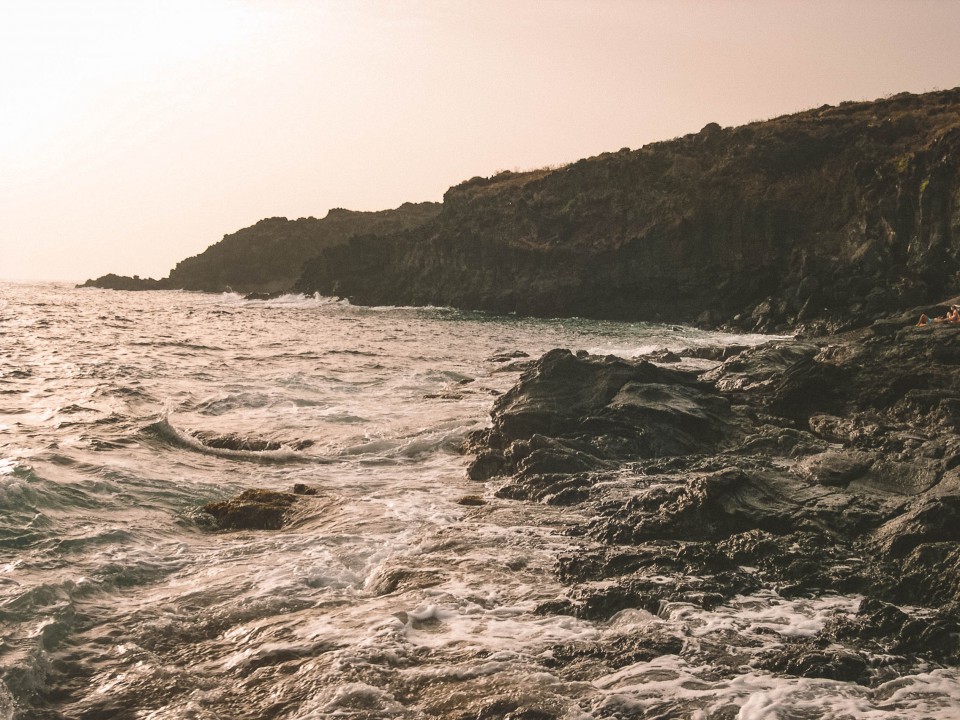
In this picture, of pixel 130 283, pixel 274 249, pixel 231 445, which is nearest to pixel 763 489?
pixel 231 445

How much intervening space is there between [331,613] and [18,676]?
2.38 meters

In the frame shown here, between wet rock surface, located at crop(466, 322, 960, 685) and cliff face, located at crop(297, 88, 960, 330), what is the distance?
22137mm

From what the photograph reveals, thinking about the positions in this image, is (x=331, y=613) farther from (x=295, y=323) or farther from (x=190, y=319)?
(x=190, y=319)

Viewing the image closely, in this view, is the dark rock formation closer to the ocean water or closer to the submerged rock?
the ocean water

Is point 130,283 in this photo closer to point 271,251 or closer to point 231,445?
point 271,251

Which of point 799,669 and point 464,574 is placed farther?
point 464,574

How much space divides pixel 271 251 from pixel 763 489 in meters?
133

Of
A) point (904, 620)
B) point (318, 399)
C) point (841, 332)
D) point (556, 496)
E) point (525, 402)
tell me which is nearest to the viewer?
point (904, 620)

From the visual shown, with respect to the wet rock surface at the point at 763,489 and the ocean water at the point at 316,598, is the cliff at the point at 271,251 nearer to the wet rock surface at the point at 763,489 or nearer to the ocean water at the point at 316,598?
the wet rock surface at the point at 763,489

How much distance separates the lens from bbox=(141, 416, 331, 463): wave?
13.9 metres

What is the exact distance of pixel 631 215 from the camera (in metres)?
60.7

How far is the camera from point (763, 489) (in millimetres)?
9328

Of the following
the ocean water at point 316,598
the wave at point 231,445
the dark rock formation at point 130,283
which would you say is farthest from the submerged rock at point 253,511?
the dark rock formation at point 130,283

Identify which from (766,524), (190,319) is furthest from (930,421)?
(190,319)
